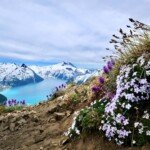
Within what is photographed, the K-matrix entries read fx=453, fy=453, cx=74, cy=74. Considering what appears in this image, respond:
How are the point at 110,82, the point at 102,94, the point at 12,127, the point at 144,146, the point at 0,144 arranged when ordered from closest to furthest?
the point at 144,146 < the point at 110,82 < the point at 102,94 < the point at 0,144 < the point at 12,127

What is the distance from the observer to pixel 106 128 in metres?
9.39

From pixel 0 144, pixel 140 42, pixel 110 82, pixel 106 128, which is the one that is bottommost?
pixel 0 144

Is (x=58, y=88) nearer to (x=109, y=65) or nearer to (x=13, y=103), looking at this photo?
(x=13, y=103)

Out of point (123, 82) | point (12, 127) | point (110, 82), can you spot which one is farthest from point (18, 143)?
point (123, 82)

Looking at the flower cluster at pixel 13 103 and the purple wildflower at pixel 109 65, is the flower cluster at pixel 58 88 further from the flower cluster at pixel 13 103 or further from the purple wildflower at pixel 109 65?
the purple wildflower at pixel 109 65

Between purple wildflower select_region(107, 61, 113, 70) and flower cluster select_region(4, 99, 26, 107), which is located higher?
purple wildflower select_region(107, 61, 113, 70)

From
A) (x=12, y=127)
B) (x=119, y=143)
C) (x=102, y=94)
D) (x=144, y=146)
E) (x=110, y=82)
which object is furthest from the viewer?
(x=12, y=127)

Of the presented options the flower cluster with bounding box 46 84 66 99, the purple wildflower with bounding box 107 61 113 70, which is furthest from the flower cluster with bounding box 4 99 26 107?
the purple wildflower with bounding box 107 61 113 70

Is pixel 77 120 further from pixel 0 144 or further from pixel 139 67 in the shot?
pixel 0 144

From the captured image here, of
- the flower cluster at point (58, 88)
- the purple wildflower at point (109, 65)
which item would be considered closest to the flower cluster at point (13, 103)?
the flower cluster at point (58, 88)

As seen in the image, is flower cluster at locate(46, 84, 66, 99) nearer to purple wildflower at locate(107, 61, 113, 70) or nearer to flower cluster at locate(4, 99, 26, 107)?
flower cluster at locate(4, 99, 26, 107)

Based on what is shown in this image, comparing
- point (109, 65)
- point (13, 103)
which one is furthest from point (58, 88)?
point (109, 65)

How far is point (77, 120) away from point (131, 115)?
174cm

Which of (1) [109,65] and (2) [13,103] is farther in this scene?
(2) [13,103]
